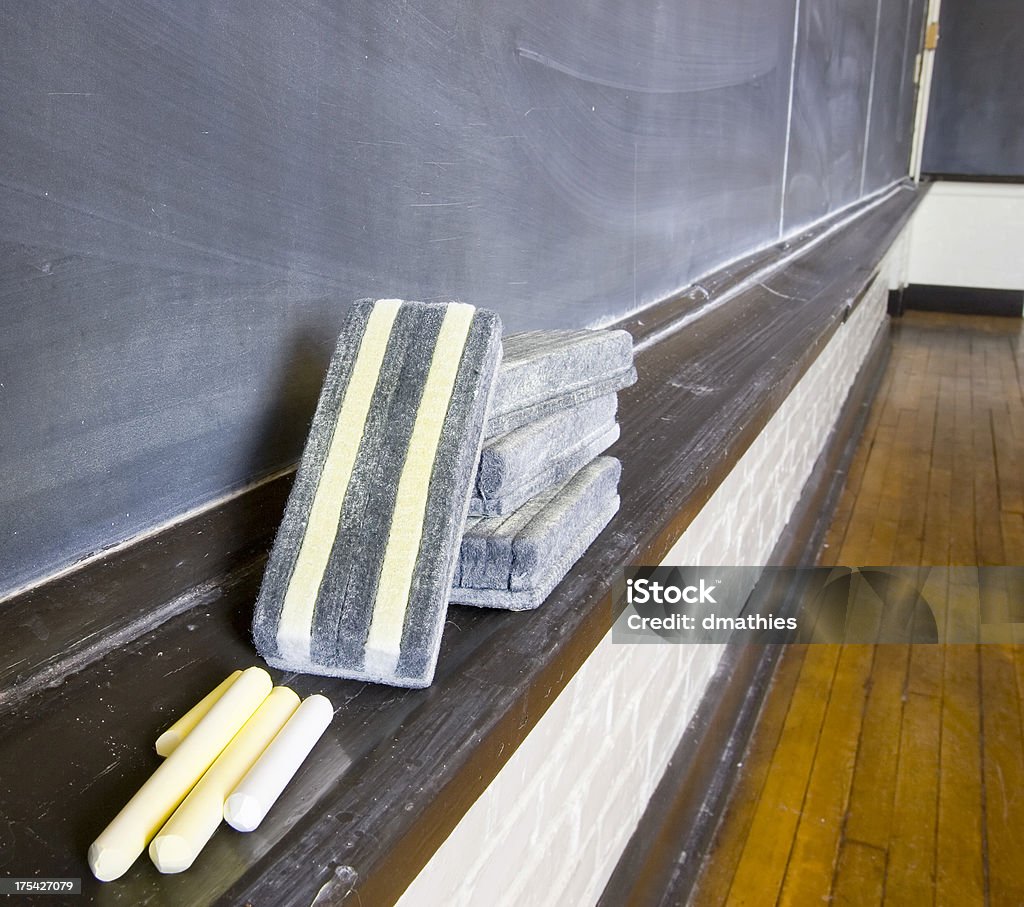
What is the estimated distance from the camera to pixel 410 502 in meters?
0.65

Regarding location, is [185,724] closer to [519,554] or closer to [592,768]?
[519,554]

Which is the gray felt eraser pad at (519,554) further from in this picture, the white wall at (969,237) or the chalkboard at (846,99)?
the white wall at (969,237)

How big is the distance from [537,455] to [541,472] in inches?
0.9

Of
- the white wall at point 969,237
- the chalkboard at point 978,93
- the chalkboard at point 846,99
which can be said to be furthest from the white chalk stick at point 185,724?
the chalkboard at point 978,93

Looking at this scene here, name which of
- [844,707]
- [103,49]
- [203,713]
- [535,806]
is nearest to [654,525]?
[535,806]

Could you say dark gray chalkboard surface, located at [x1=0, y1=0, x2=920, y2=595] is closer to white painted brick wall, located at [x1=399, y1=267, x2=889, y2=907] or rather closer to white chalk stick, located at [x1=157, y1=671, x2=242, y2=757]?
white chalk stick, located at [x1=157, y1=671, x2=242, y2=757]

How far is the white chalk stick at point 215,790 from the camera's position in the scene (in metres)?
0.47

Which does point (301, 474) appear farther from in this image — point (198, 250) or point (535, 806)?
point (535, 806)

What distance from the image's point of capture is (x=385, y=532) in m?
0.64

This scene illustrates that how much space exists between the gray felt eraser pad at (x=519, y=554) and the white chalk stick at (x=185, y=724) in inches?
8.4

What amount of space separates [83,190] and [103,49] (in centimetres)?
10

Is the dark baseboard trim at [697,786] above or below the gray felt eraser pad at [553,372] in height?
below

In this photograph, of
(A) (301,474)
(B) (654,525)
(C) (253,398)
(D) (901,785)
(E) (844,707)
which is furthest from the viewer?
(E) (844,707)

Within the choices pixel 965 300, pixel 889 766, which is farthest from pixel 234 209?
pixel 965 300
